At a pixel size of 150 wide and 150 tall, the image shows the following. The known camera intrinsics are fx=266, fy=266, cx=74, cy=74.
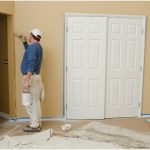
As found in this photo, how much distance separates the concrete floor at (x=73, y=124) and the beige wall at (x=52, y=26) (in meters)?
0.26

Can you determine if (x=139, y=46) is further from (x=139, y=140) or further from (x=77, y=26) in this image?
(x=139, y=140)

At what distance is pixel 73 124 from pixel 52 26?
179cm

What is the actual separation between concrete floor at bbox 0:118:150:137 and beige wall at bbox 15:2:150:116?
0.26 metres

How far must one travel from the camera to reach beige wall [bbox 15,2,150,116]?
4.65 meters

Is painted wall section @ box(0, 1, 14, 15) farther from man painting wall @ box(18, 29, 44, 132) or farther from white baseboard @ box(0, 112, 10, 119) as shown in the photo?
white baseboard @ box(0, 112, 10, 119)

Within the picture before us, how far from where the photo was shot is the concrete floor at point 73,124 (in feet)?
14.2

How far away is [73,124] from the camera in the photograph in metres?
4.75

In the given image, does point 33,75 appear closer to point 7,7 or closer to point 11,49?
point 11,49

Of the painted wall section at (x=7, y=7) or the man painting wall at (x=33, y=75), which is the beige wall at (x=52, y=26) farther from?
the man painting wall at (x=33, y=75)

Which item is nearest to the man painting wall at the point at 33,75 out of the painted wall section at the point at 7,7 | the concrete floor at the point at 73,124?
the concrete floor at the point at 73,124

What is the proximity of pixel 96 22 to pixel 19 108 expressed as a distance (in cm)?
210

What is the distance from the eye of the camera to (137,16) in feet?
16.1

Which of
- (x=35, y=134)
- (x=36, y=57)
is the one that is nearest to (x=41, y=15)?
(x=36, y=57)

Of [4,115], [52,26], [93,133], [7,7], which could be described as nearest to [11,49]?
[7,7]
